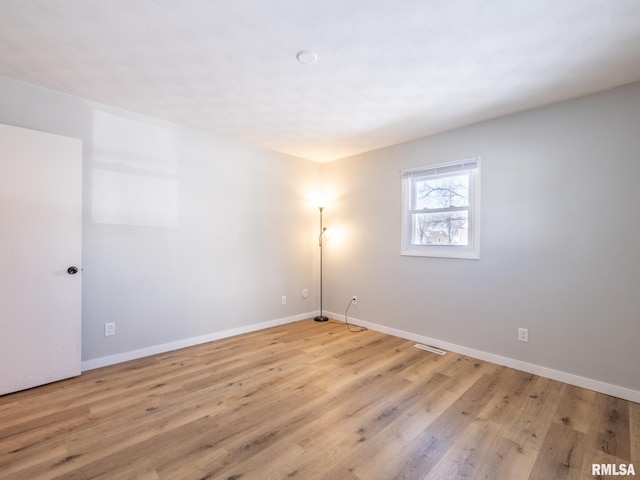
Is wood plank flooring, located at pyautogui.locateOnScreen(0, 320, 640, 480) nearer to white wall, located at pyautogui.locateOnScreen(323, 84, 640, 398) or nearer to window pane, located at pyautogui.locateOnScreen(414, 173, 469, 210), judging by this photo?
white wall, located at pyautogui.locateOnScreen(323, 84, 640, 398)

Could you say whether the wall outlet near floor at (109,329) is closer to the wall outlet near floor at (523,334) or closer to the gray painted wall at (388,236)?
the gray painted wall at (388,236)

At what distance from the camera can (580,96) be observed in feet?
8.01

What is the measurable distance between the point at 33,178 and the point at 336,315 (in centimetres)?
366

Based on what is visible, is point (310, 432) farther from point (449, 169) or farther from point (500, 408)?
point (449, 169)

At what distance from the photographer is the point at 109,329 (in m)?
2.76

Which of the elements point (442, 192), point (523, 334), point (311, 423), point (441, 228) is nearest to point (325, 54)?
point (442, 192)

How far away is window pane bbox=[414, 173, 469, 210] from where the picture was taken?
320cm

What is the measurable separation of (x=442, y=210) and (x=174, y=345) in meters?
3.33

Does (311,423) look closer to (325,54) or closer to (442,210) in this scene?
(325,54)

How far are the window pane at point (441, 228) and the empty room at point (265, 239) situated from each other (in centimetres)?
3

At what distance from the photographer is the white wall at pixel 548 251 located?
7.43ft

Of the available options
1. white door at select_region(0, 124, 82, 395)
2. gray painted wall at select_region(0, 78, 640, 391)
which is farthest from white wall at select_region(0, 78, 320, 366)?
white door at select_region(0, 124, 82, 395)

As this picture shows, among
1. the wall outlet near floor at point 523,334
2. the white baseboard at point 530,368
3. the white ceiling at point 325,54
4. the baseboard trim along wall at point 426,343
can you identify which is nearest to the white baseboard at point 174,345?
the baseboard trim along wall at point 426,343

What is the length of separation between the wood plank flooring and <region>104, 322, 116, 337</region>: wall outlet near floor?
31 cm
